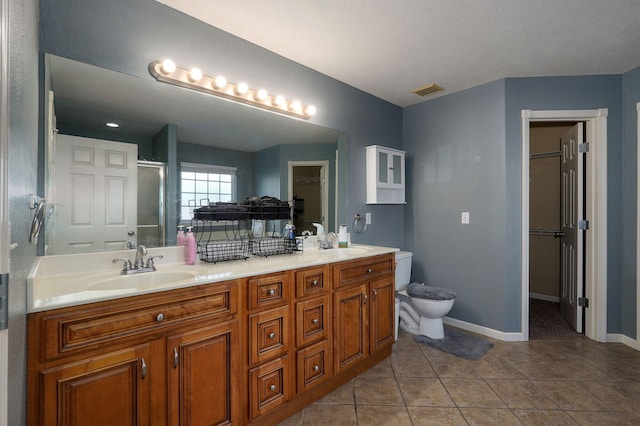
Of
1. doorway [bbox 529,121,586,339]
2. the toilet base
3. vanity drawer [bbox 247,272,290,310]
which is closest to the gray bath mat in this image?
the toilet base

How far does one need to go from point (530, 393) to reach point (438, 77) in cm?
255

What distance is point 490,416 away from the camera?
176 centimetres

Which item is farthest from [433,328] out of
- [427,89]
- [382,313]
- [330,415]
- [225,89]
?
[225,89]

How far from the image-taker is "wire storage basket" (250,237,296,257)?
2.14 metres

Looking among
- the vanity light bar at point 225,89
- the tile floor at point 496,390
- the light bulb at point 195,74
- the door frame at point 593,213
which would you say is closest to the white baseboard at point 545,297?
the door frame at point 593,213

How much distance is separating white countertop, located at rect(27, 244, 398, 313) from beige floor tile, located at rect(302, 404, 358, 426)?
869 millimetres

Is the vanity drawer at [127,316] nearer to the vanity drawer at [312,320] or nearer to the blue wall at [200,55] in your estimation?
the vanity drawer at [312,320]

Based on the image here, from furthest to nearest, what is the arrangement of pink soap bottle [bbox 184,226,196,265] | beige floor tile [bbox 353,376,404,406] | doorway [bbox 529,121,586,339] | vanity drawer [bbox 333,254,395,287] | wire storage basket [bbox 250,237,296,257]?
1. doorway [bbox 529,121,586,339]
2. wire storage basket [bbox 250,237,296,257]
3. vanity drawer [bbox 333,254,395,287]
4. beige floor tile [bbox 353,376,404,406]
5. pink soap bottle [bbox 184,226,196,265]

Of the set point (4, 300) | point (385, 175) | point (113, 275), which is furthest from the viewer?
point (385, 175)

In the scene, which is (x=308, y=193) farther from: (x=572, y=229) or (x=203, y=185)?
(x=572, y=229)

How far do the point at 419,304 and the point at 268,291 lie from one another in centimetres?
172

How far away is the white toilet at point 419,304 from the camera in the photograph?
8.96 ft

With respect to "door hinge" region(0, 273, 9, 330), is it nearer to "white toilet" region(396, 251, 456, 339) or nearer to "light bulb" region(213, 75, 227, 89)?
"light bulb" region(213, 75, 227, 89)

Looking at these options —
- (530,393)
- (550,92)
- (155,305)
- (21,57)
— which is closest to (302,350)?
(155,305)
